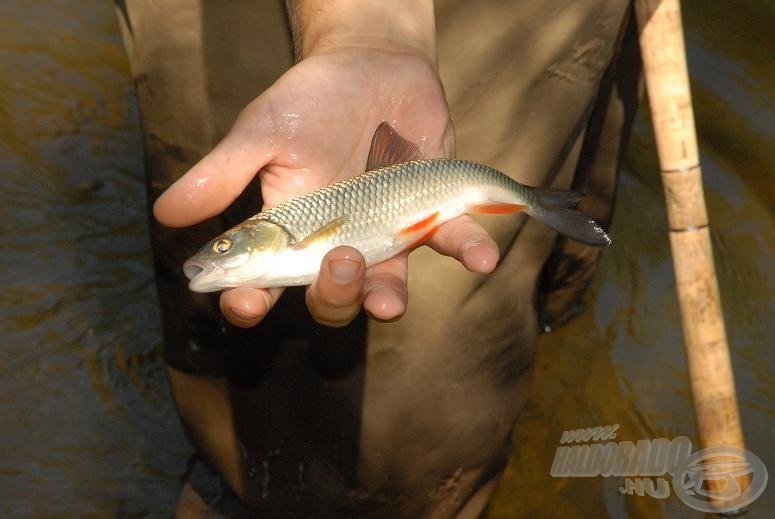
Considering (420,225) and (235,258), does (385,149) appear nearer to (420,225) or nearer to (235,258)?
(420,225)

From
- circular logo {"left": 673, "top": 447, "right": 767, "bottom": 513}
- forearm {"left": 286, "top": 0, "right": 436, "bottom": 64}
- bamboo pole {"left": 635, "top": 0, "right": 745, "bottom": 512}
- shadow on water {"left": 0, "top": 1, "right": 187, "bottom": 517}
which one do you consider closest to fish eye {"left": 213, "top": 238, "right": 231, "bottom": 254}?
forearm {"left": 286, "top": 0, "right": 436, "bottom": 64}

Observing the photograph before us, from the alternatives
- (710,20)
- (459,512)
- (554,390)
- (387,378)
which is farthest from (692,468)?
(710,20)

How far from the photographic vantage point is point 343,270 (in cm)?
220

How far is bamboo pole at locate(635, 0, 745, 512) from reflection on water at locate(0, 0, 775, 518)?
0.49 meters

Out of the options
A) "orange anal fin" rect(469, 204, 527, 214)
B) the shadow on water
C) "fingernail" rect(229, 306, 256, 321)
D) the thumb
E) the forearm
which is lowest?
the shadow on water

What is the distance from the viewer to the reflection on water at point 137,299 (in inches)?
149

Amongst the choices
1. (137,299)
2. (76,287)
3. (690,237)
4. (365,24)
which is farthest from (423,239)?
(76,287)

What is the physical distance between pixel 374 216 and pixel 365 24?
0.82 metres

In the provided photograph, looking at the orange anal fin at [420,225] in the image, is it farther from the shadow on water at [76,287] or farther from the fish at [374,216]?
the shadow on water at [76,287]

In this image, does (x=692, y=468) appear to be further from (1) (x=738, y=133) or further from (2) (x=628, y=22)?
(1) (x=738, y=133)

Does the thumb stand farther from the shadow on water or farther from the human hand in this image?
the shadow on water

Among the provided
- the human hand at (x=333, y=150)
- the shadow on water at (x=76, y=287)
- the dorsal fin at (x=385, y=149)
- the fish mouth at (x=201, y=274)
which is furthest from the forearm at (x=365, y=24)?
the shadow on water at (x=76, y=287)

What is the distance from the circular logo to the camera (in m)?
3.58

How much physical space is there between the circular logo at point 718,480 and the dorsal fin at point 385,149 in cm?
184
